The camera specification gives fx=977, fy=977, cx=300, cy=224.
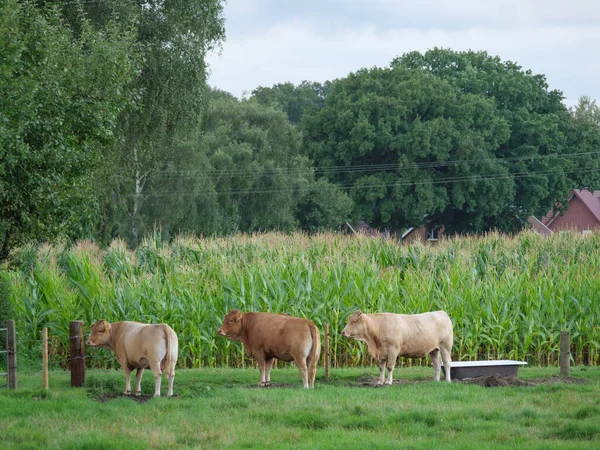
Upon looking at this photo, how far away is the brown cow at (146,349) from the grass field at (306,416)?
36cm

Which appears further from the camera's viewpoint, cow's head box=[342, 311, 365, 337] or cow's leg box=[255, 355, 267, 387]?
cow's head box=[342, 311, 365, 337]

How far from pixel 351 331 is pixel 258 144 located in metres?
51.4

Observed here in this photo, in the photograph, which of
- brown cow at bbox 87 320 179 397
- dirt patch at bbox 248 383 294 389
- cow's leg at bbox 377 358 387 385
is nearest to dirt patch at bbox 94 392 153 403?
brown cow at bbox 87 320 179 397

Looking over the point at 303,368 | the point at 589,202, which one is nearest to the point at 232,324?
the point at 303,368

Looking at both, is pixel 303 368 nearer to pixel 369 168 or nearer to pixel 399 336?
pixel 399 336

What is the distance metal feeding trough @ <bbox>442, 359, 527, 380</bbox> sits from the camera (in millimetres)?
16719

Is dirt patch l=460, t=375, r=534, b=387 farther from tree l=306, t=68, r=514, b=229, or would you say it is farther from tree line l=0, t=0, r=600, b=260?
tree l=306, t=68, r=514, b=229

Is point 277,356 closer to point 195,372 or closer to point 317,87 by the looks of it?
point 195,372

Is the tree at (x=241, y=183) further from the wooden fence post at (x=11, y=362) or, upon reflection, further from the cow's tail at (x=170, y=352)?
the cow's tail at (x=170, y=352)

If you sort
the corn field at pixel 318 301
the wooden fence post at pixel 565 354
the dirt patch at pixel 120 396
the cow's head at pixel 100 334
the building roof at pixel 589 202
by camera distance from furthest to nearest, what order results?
the building roof at pixel 589 202 < the corn field at pixel 318 301 < the wooden fence post at pixel 565 354 < the cow's head at pixel 100 334 < the dirt patch at pixel 120 396

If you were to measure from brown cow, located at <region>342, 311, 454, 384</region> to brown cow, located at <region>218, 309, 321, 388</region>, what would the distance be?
3.32 ft

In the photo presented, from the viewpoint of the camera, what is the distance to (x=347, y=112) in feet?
224

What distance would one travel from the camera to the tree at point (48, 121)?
15.4 metres

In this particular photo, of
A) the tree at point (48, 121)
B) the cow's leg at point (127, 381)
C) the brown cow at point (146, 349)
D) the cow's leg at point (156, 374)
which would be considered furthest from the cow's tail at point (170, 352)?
the tree at point (48, 121)
